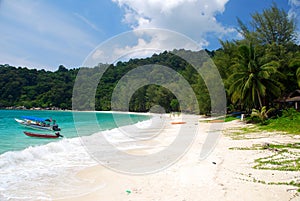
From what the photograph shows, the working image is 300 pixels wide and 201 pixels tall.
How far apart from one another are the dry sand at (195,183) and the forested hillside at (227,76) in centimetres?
1537

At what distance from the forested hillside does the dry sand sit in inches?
605

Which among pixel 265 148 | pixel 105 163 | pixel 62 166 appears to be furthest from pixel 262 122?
pixel 62 166

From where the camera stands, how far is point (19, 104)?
293ft

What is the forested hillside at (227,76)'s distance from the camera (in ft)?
70.5

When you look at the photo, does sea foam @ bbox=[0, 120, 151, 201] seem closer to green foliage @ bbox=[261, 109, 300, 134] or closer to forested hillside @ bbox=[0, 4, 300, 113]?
green foliage @ bbox=[261, 109, 300, 134]

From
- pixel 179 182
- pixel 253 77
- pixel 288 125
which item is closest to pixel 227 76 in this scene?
pixel 253 77

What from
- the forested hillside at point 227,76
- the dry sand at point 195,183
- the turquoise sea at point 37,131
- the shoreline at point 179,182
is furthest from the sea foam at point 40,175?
the forested hillside at point 227,76

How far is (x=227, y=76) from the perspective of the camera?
33406 mm

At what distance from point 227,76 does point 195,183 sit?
30.1m

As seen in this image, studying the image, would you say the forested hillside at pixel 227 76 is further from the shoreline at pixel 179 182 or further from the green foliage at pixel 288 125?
the shoreline at pixel 179 182

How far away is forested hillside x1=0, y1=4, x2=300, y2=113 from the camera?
2150 cm

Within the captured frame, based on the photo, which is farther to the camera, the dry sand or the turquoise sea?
the turquoise sea

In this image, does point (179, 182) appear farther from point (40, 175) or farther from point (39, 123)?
point (39, 123)

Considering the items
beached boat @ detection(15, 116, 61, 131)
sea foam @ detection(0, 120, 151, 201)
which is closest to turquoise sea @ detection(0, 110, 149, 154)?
beached boat @ detection(15, 116, 61, 131)
